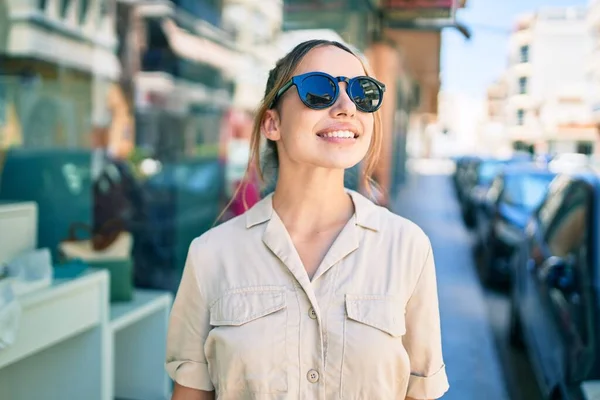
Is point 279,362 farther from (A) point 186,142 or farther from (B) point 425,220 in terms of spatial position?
(B) point 425,220

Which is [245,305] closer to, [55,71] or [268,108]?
[268,108]

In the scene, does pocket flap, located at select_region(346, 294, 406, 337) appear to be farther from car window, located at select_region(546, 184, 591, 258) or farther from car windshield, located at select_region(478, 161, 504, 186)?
car windshield, located at select_region(478, 161, 504, 186)

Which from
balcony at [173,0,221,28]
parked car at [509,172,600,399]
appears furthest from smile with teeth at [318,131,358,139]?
balcony at [173,0,221,28]

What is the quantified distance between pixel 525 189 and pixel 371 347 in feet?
26.3

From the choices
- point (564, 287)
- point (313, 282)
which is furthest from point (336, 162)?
point (564, 287)

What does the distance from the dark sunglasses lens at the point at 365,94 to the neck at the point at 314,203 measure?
0.58ft

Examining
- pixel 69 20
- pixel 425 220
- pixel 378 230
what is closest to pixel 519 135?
pixel 425 220

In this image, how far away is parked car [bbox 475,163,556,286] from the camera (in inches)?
316

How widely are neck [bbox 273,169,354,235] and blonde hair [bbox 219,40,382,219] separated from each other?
159mm

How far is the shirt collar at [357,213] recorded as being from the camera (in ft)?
5.36

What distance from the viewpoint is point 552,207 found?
15.8 ft

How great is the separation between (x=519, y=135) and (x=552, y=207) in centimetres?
2772

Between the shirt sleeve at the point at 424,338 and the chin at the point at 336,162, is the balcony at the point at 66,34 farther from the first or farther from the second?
the shirt sleeve at the point at 424,338

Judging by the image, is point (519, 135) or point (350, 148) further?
point (519, 135)
